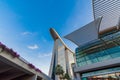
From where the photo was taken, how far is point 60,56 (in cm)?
6456

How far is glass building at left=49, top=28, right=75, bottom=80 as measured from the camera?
5972 centimetres

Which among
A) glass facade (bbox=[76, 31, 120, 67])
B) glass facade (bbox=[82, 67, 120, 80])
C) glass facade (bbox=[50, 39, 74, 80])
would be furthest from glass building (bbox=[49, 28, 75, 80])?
glass facade (bbox=[82, 67, 120, 80])

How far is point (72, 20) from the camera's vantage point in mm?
26156

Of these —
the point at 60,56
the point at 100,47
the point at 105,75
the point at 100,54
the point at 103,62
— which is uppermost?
the point at 60,56

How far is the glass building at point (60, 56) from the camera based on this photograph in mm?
59722

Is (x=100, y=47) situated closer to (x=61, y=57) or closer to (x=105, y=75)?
(x=105, y=75)

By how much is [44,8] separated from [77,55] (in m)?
12.3

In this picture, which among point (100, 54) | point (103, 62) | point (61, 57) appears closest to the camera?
point (103, 62)

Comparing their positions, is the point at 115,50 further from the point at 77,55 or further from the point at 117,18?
the point at 117,18

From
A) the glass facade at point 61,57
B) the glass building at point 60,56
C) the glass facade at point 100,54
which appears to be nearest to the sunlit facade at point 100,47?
the glass facade at point 100,54

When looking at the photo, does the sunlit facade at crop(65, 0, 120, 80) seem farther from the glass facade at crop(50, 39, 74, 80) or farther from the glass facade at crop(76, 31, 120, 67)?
the glass facade at crop(50, 39, 74, 80)

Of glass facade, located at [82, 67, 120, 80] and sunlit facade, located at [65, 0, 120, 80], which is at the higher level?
sunlit facade, located at [65, 0, 120, 80]

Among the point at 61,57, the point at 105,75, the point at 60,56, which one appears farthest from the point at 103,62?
the point at 60,56

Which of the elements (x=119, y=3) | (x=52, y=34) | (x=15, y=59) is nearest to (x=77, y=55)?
(x=119, y=3)
